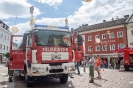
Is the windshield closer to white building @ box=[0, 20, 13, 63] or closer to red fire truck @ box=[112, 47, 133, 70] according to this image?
red fire truck @ box=[112, 47, 133, 70]

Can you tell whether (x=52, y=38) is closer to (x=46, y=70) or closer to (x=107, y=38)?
(x=46, y=70)

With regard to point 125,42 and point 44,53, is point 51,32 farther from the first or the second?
point 125,42

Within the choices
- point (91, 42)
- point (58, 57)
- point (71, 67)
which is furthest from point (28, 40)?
point (91, 42)

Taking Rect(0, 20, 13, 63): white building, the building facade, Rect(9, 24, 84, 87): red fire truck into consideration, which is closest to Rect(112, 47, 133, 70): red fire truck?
Rect(9, 24, 84, 87): red fire truck

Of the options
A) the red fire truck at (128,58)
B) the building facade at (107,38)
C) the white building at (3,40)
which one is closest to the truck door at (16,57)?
the red fire truck at (128,58)

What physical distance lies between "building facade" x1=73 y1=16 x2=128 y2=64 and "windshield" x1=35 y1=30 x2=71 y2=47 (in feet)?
93.7

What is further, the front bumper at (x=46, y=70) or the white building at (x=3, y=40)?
the white building at (x=3, y=40)

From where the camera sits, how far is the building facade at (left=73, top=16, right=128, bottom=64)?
4038 cm

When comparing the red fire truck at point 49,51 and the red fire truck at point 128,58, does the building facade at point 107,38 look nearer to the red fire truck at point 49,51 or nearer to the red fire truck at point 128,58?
the red fire truck at point 128,58

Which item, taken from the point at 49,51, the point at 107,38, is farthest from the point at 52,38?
the point at 107,38

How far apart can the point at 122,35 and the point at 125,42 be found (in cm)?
181

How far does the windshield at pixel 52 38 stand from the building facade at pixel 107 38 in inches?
1124

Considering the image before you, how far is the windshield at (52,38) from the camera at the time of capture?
890 cm

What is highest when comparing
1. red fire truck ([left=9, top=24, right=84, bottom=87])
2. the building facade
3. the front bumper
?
the building facade
